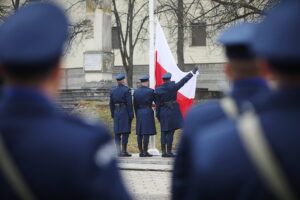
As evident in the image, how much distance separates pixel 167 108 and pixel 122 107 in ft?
3.53

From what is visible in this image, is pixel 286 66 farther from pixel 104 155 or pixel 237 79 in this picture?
pixel 237 79

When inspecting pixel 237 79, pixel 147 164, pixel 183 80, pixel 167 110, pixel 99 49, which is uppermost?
pixel 99 49

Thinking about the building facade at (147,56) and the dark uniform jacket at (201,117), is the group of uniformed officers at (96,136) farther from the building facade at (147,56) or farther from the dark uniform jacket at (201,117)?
the building facade at (147,56)

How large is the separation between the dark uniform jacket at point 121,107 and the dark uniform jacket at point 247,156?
13.3m

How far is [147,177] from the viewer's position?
42.1 ft

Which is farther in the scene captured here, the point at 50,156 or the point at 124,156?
the point at 124,156

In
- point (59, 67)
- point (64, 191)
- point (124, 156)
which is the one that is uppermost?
point (59, 67)

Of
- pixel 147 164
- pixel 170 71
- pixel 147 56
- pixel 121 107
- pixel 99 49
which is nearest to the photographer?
pixel 147 164

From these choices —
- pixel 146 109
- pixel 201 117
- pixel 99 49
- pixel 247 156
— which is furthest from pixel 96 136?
pixel 99 49

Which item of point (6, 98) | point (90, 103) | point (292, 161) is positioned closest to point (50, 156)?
point (6, 98)

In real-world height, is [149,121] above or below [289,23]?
below

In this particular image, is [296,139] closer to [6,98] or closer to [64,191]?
[64,191]

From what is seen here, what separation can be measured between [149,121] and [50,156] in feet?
44.6

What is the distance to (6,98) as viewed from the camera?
258 centimetres
